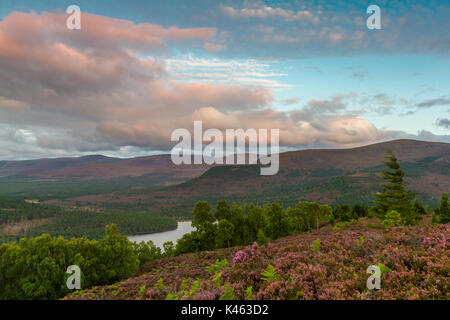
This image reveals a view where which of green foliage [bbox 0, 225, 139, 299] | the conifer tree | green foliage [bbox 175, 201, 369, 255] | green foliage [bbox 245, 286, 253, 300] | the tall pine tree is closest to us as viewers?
green foliage [bbox 245, 286, 253, 300]

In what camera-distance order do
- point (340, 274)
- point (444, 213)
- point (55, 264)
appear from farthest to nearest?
1. point (444, 213)
2. point (55, 264)
3. point (340, 274)

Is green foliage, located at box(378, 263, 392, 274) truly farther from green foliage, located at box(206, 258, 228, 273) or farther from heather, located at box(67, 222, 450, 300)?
green foliage, located at box(206, 258, 228, 273)

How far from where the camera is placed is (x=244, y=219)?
54000 millimetres

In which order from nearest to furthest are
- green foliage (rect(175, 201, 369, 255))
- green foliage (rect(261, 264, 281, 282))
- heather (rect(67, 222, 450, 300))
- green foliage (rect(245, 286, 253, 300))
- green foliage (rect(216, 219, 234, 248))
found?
heather (rect(67, 222, 450, 300)) < green foliage (rect(245, 286, 253, 300)) < green foliage (rect(261, 264, 281, 282)) < green foliage (rect(216, 219, 234, 248)) < green foliage (rect(175, 201, 369, 255))

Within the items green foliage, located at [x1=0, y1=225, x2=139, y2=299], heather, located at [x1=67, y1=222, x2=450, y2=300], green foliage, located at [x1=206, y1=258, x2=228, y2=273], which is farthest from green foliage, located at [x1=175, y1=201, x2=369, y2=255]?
heather, located at [x1=67, y1=222, x2=450, y2=300]

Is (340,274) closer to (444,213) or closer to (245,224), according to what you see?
(444,213)

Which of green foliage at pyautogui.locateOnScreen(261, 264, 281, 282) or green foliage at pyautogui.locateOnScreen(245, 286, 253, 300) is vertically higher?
green foliage at pyautogui.locateOnScreen(261, 264, 281, 282)

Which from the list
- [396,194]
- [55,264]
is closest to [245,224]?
[396,194]

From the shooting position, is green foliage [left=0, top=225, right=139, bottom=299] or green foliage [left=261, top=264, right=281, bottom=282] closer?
green foliage [left=261, top=264, right=281, bottom=282]
